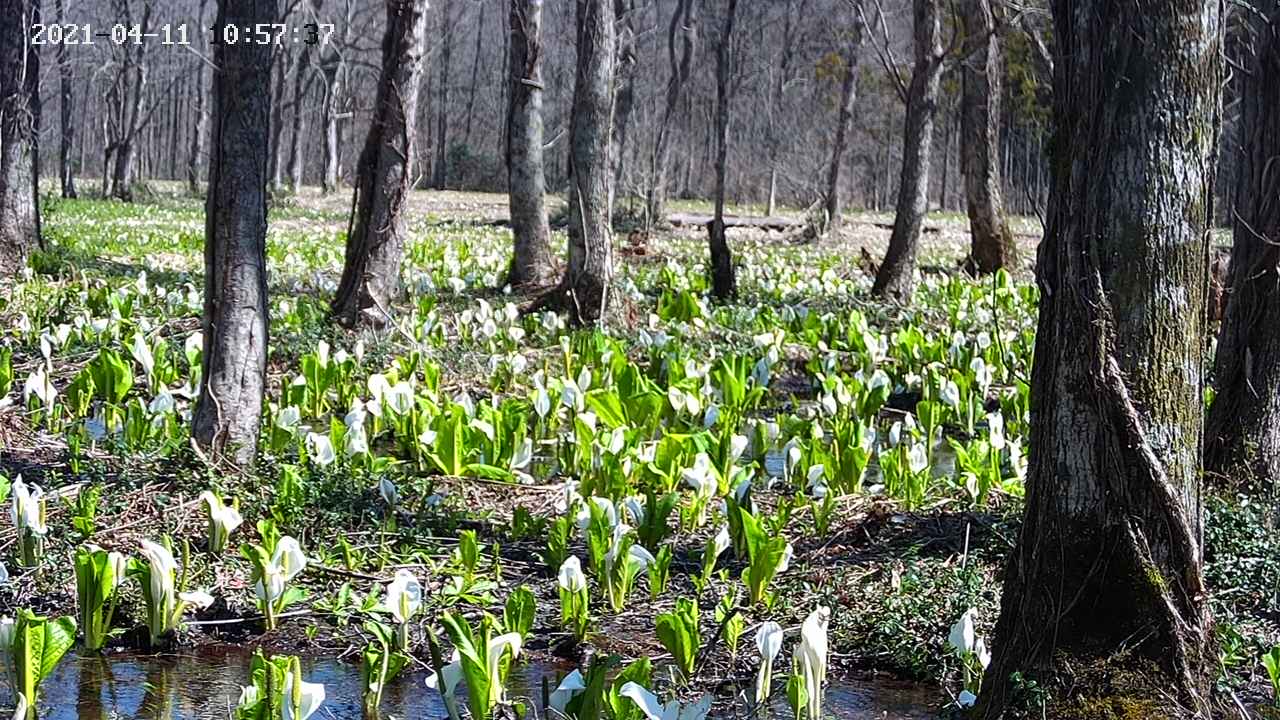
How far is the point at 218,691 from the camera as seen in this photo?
3670 millimetres

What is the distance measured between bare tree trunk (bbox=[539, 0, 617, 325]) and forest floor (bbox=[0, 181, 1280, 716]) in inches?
11.9

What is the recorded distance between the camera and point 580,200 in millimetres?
9453

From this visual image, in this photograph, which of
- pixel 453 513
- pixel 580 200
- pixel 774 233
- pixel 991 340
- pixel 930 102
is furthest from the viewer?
pixel 774 233

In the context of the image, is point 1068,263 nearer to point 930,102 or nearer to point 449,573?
point 449,573

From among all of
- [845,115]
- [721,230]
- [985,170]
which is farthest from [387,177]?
[845,115]

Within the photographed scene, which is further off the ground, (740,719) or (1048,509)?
(1048,509)

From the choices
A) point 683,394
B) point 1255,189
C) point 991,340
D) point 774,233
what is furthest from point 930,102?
point 774,233

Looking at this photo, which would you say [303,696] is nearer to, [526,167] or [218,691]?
[218,691]

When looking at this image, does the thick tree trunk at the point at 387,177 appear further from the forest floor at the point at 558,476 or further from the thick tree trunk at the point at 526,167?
the thick tree trunk at the point at 526,167

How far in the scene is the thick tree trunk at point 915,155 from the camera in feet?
36.0

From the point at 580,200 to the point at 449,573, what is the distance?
17.5 ft

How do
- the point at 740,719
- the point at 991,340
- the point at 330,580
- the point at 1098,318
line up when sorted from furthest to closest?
the point at 991,340 < the point at 330,580 < the point at 740,719 < the point at 1098,318

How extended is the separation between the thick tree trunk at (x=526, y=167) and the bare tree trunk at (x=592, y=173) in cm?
162

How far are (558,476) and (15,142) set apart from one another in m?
7.29
